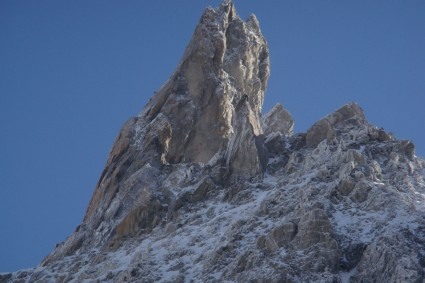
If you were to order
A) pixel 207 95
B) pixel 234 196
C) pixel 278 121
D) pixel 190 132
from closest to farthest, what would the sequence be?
pixel 234 196, pixel 190 132, pixel 207 95, pixel 278 121

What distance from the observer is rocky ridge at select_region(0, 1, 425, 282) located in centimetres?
5825

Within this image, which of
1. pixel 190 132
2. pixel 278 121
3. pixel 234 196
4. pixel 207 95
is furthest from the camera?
pixel 278 121

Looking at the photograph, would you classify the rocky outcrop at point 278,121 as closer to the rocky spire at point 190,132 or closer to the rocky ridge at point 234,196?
the rocky spire at point 190,132

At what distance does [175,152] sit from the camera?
298ft

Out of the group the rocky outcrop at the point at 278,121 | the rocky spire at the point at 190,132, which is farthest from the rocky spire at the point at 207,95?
the rocky outcrop at the point at 278,121

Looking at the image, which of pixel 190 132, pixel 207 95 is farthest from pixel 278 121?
pixel 190 132

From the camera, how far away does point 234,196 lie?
250ft

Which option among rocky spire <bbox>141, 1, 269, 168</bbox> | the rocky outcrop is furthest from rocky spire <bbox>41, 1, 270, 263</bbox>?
the rocky outcrop

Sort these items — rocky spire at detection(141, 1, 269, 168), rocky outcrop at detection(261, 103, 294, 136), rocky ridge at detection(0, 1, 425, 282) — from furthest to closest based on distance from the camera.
Result: rocky outcrop at detection(261, 103, 294, 136) < rocky spire at detection(141, 1, 269, 168) < rocky ridge at detection(0, 1, 425, 282)

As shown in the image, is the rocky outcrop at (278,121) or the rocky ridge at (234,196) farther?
the rocky outcrop at (278,121)

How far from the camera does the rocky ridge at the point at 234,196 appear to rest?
191 ft

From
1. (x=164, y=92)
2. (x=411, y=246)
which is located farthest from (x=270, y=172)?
(x=411, y=246)

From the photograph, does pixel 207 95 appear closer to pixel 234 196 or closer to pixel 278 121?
pixel 278 121

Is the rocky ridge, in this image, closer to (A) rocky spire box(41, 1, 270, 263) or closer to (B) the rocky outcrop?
(A) rocky spire box(41, 1, 270, 263)
